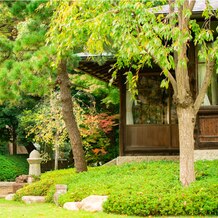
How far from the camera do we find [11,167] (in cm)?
1911

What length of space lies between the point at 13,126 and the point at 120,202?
13.6 metres

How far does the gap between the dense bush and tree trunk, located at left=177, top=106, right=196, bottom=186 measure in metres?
12.0

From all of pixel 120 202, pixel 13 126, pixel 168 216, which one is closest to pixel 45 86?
pixel 120 202

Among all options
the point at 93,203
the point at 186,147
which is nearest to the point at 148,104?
the point at 186,147

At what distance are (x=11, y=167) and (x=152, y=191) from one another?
40.4 ft

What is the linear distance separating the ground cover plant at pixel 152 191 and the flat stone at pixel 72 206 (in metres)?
0.26

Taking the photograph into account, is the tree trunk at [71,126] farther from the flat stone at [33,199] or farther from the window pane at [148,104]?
the window pane at [148,104]

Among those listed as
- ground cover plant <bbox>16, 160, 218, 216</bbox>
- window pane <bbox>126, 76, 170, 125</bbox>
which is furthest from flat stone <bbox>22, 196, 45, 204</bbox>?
window pane <bbox>126, 76, 170, 125</bbox>

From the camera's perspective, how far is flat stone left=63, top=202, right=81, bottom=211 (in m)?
8.23

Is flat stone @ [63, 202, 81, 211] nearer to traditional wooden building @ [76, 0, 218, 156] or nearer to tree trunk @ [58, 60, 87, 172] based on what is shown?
tree trunk @ [58, 60, 87, 172]

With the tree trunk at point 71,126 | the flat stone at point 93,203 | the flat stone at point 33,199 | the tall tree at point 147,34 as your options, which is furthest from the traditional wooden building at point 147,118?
the flat stone at point 93,203

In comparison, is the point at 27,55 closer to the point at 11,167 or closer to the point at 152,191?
the point at 152,191

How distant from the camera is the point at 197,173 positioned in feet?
29.3

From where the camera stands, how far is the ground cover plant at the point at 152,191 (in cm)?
752
